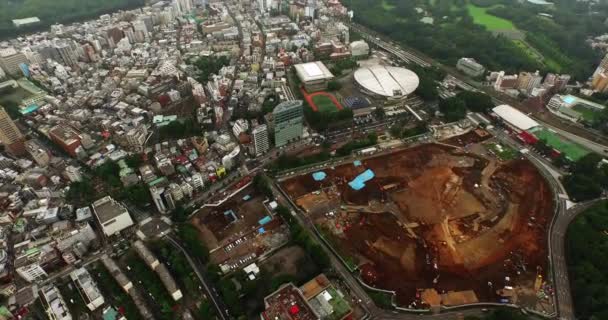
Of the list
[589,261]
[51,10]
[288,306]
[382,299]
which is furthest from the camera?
[51,10]

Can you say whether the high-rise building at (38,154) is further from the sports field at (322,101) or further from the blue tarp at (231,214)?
the sports field at (322,101)

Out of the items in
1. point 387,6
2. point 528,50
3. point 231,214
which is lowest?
point 231,214

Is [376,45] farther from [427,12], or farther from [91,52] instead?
[91,52]

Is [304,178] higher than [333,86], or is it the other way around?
[333,86]

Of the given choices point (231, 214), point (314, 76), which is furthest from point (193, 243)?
point (314, 76)

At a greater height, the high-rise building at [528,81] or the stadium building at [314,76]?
the high-rise building at [528,81]

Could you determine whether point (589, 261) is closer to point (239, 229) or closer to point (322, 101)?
point (239, 229)

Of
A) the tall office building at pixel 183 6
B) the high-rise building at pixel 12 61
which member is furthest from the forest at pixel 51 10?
the high-rise building at pixel 12 61
